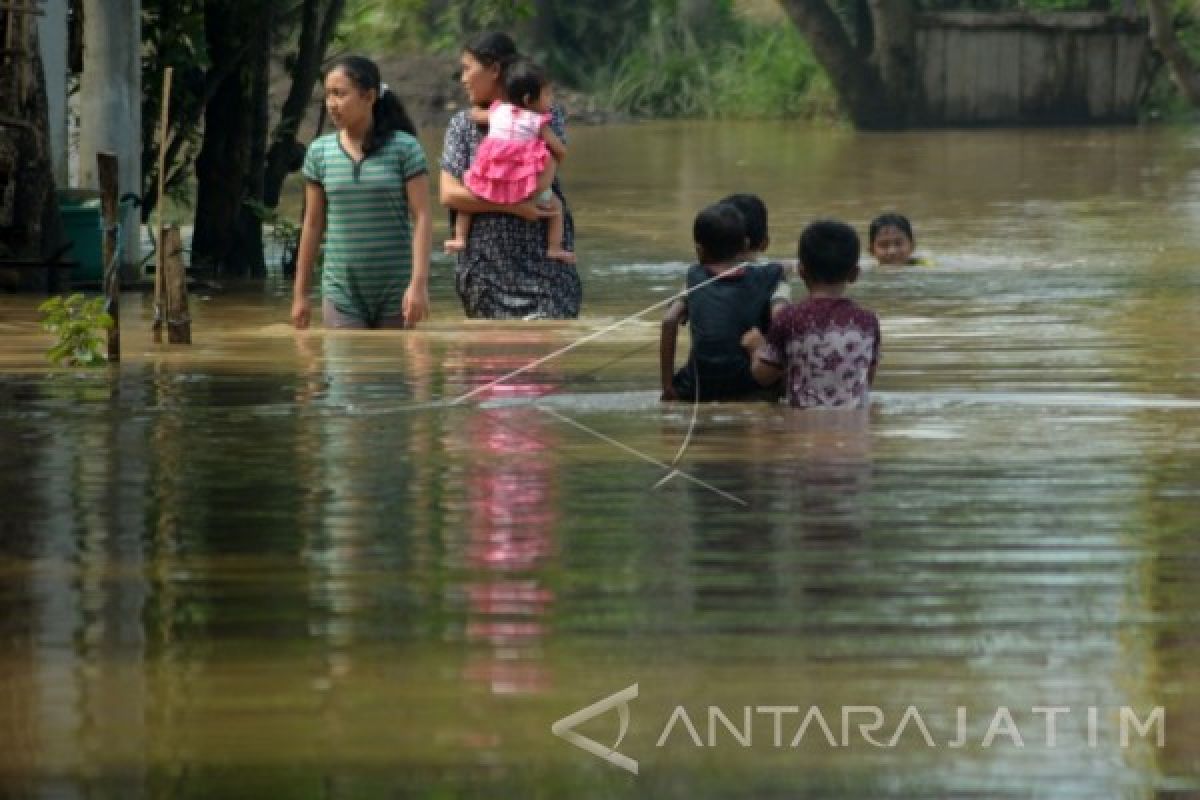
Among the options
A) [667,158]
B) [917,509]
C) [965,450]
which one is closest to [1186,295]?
[965,450]

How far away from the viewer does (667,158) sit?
31.9 metres

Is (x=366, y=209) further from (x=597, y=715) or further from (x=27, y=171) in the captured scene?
(x=597, y=715)

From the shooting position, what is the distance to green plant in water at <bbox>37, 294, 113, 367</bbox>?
10.9 m

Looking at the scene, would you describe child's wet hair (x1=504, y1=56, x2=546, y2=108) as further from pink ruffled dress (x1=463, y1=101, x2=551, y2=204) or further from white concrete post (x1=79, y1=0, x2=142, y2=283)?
white concrete post (x1=79, y1=0, x2=142, y2=283)

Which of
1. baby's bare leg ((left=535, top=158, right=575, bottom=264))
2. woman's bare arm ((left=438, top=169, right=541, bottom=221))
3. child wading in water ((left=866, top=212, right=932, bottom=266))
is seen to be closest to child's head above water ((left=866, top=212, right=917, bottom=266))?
child wading in water ((left=866, top=212, right=932, bottom=266))

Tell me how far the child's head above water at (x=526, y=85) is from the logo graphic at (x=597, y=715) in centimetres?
616

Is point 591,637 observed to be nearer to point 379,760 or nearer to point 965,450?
point 379,760

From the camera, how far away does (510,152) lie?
12.0m

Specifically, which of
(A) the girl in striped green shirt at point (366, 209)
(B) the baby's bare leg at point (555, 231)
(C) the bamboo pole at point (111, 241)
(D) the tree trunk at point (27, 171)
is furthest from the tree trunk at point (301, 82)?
(C) the bamboo pole at point (111, 241)

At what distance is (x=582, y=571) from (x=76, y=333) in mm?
4368

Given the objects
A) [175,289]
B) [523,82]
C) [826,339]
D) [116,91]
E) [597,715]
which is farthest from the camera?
[116,91]

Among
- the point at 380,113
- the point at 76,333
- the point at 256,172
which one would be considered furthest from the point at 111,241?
the point at 256,172

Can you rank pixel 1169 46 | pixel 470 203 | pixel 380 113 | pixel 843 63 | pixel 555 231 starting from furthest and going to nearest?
1. pixel 843 63
2. pixel 1169 46
3. pixel 555 231
4. pixel 470 203
5. pixel 380 113

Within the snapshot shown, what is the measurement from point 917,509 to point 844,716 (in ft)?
7.03
